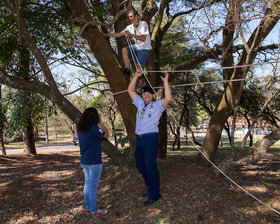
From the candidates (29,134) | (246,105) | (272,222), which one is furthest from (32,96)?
(246,105)

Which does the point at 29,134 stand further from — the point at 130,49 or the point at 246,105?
the point at 246,105

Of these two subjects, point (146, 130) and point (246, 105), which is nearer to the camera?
point (146, 130)

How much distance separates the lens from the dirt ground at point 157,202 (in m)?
3.34

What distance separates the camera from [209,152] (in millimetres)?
5559

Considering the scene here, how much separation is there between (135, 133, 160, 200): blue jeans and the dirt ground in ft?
1.04

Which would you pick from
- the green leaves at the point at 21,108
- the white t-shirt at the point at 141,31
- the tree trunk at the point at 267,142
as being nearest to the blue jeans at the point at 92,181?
the white t-shirt at the point at 141,31

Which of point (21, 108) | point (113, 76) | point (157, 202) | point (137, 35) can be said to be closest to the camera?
point (157, 202)

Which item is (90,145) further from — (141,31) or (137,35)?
(141,31)

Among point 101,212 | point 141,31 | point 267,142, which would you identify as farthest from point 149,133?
point 267,142

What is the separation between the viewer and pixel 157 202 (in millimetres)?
3654

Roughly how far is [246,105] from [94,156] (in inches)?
412

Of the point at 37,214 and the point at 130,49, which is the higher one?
the point at 130,49

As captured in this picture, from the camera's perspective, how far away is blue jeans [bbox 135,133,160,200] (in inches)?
127

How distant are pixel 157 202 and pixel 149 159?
872 mm
